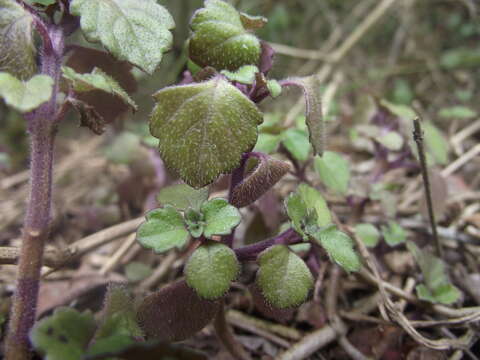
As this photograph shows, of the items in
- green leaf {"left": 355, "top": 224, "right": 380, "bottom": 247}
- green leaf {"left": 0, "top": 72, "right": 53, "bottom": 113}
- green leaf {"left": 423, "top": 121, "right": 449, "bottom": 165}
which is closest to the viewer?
green leaf {"left": 0, "top": 72, "right": 53, "bottom": 113}

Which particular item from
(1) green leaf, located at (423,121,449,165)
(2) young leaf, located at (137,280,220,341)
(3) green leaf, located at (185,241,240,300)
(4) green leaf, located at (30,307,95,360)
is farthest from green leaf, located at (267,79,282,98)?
(1) green leaf, located at (423,121,449,165)

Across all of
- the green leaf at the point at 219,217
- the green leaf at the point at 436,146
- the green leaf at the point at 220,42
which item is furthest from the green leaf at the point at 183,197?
the green leaf at the point at 436,146

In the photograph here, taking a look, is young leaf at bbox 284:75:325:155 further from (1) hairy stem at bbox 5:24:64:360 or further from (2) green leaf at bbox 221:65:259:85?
(1) hairy stem at bbox 5:24:64:360

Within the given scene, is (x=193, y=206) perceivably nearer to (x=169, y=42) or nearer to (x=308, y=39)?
(x=169, y=42)

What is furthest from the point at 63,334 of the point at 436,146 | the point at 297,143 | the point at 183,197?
the point at 436,146

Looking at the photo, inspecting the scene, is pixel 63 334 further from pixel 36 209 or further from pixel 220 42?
pixel 220 42

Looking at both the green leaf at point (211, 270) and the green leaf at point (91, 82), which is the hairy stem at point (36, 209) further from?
the green leaf at point (211, 270)
